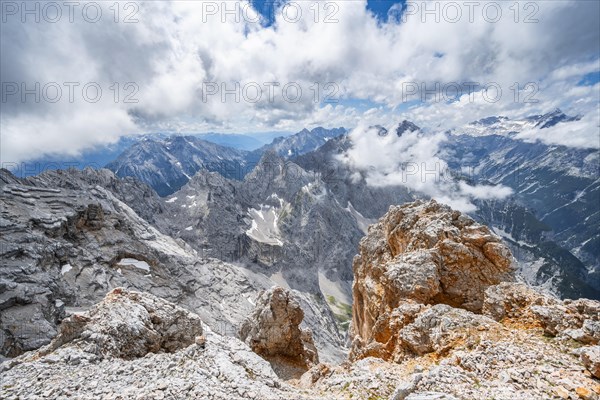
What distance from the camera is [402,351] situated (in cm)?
2270

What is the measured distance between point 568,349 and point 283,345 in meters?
30.1

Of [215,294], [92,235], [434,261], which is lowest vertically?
[215,294]

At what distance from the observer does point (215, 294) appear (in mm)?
162000

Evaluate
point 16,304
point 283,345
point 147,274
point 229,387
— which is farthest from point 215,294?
point 229,387

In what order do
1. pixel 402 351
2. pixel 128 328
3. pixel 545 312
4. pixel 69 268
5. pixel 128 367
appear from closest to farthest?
pixel 128 367 → pixel 545 312 → pixel 128 328 → pixel 402 351 → pixel 69 268

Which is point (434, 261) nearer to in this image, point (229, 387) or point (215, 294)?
point (229, 387)

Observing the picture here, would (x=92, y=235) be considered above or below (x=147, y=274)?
above

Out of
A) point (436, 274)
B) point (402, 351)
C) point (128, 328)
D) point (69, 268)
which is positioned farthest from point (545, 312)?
point (69, 268)

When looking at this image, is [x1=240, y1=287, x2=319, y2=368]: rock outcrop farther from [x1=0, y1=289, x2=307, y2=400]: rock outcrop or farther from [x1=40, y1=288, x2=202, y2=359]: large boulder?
[x1=0, y1=289, x2=307, y2=400]: rock outcrop

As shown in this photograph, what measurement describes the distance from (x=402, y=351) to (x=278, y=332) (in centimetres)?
1989

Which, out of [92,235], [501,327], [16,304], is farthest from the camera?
[92,235]

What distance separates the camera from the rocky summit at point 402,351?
13.6 metres

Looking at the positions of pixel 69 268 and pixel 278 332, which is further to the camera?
pixel 69 268

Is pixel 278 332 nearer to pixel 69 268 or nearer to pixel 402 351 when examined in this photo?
pixel 402 351
